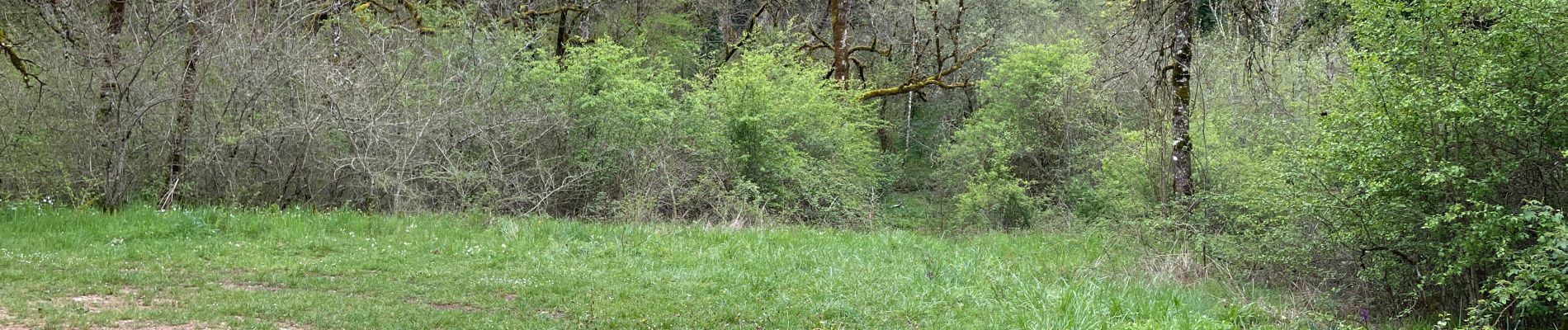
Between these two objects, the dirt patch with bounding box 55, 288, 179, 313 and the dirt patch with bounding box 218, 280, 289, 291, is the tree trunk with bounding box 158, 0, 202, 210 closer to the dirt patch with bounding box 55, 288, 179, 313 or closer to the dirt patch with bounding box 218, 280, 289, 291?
the dirt patch with bounding box 218, 280, 289, 291

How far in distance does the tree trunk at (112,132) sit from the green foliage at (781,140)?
852 cm

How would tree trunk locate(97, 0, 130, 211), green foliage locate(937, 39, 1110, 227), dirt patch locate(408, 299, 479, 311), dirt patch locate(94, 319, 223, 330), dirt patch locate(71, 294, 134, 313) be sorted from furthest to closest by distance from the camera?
green foliage locate(937, 39, 1110, 227)
tree trunk locate(97, 0, 130, 211)
dirt patch locate(408, 299, 479, 311)
dirt patch locate(71, 294, 134, 313)
dirt patch locate(94, 319, 223, 330)

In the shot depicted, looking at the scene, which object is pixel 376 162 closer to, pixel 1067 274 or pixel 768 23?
pixel 1067 274

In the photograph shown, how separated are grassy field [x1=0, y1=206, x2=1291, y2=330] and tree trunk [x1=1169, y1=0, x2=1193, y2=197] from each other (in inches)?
54.8

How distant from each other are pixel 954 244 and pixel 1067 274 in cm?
341

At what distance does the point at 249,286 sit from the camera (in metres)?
7.50

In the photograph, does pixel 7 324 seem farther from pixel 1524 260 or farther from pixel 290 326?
pixel 1524 260

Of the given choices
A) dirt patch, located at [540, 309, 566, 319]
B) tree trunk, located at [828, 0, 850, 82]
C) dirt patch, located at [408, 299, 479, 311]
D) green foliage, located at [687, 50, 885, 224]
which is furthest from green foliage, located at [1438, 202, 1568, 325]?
tree trunk, located at [828, 0, 850, 82]

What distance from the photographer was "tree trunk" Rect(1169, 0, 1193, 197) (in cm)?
1183

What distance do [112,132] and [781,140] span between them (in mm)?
10495

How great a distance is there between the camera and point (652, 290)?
766 centimetres

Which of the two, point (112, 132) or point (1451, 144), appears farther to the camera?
point (112, 132)

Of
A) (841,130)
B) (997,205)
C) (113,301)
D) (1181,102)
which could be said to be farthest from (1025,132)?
(113,301)

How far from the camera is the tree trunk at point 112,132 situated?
1169 cm
